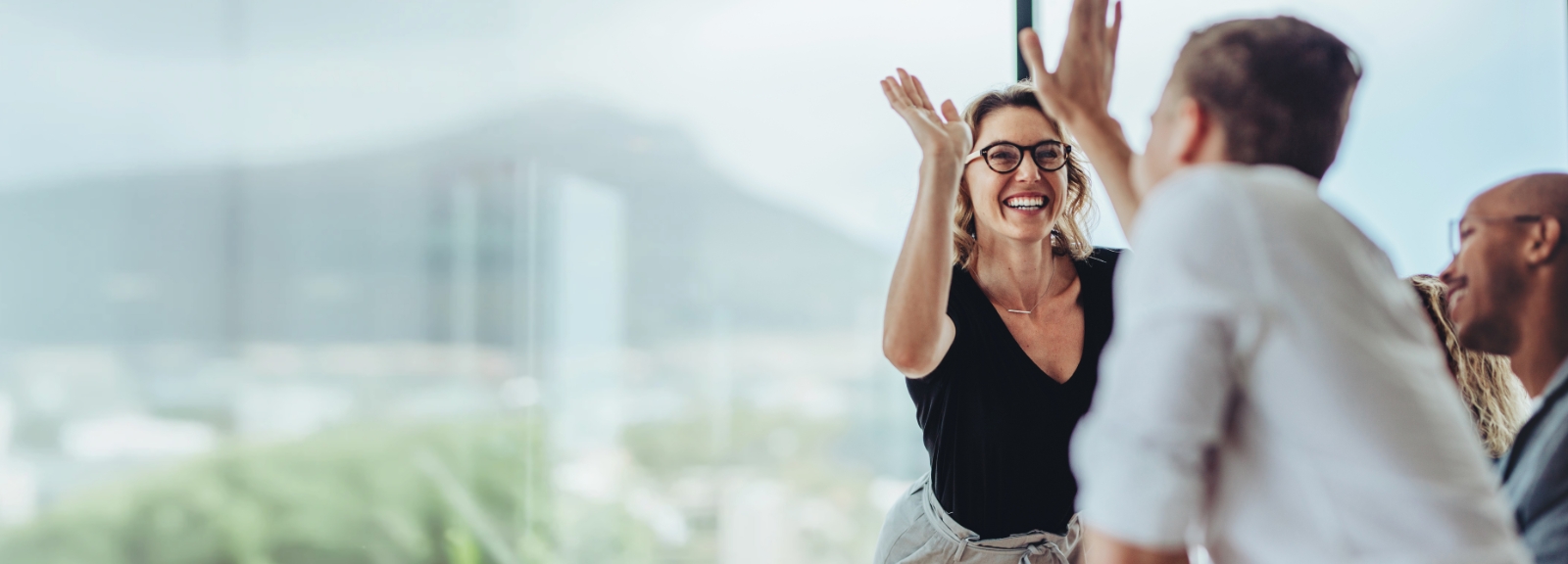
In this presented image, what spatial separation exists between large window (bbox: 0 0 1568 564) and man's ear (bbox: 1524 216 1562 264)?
1.66 m

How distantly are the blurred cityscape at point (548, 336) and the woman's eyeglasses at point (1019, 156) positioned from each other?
1.78m

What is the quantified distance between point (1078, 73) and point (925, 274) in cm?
38

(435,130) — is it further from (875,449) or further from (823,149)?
(875,449)

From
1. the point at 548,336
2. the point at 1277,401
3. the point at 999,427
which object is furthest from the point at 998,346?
the point at 548,336

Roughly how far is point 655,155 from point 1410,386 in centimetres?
299

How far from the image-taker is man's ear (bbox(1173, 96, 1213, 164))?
0.72 m

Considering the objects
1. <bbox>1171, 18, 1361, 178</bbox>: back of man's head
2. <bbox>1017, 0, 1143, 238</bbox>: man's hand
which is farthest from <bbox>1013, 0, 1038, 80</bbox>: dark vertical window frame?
<bbox>1171, 18, 1361, 178</bbox>: back of man's head

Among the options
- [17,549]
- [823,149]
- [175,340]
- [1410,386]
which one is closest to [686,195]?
[823,149]

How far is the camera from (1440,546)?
619mm

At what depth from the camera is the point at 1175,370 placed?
0.61 m

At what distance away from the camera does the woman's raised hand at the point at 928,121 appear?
126 cm

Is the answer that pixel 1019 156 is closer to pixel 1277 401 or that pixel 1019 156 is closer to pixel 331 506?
pixel 1277 401

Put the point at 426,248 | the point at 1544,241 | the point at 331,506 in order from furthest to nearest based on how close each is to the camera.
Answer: the point at 426,248 < the point at 331,506 < the point at 1544,241

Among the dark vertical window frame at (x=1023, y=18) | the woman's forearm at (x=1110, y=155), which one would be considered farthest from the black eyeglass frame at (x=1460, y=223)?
the dark vertical window frame at (x=1023, y=18)
